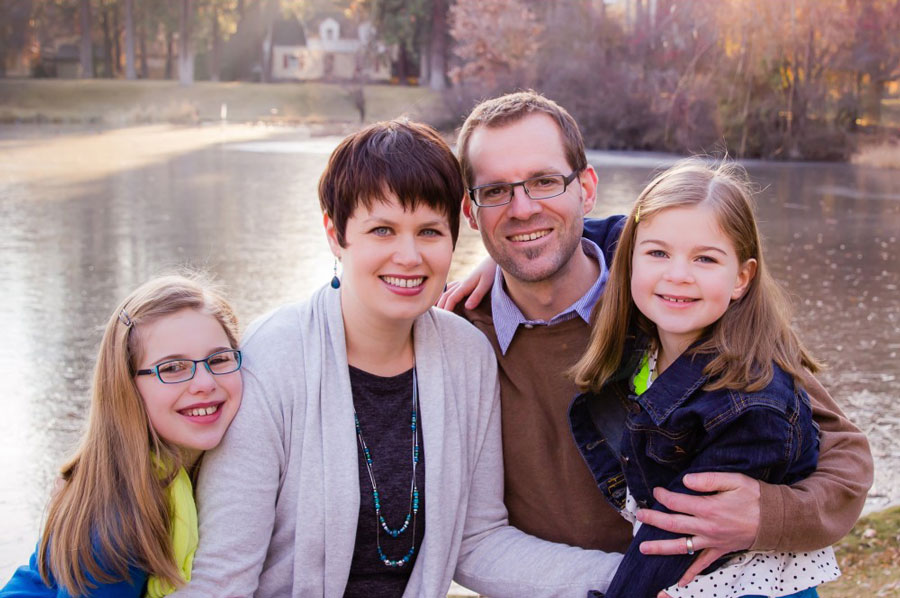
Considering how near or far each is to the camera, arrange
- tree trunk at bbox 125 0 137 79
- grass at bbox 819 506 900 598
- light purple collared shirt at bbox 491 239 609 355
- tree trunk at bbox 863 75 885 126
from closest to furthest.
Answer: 1. light purple collared shirt at bbox 491 239 609 355
2. grass at bbox 819 506 900 598
3. tree trunk at bbox 863 75 885 126
4. tree trunk at bbox 125 0 137 79

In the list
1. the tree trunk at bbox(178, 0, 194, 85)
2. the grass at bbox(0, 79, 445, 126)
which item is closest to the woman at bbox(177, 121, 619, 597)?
the grass at bbox(0, 79, 445, 126)

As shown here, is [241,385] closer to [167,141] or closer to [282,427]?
[282,427]

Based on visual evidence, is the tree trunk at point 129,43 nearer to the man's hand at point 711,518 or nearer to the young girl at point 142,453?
the young girl at point 142,453

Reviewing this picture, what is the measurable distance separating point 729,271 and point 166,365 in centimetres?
168

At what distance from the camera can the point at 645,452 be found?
2.81 m

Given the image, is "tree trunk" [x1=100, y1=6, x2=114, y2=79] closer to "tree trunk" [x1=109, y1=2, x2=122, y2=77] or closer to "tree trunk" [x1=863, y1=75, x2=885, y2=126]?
"tree trunk" [x1=109, y1=2, x2=122, y2=77]

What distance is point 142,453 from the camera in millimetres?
2627

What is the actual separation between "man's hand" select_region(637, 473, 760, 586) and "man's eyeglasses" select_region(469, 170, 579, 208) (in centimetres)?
117

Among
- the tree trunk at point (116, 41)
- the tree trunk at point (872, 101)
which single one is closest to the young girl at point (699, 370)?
the tree trunk at point (872, 101)

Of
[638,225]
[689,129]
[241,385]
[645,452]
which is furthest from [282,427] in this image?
[689,129]

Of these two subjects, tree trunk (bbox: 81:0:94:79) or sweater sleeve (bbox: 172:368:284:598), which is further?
tree trunk (bbox: 81:0:94:79)

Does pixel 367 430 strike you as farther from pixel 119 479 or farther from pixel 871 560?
pixel 871 560

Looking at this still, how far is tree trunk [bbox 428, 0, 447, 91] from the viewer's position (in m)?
45.1

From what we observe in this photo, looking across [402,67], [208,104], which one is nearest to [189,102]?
[208,104]
